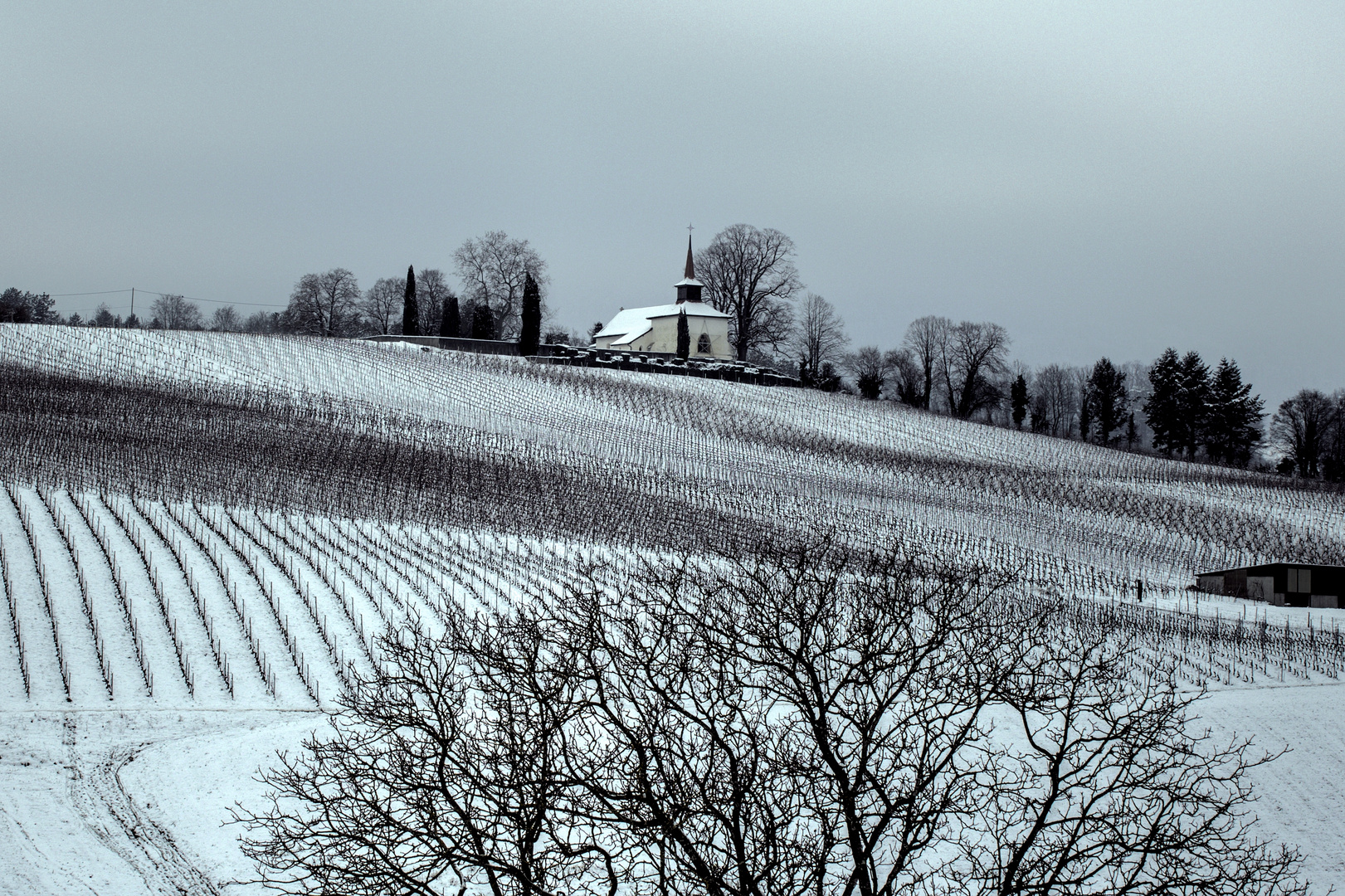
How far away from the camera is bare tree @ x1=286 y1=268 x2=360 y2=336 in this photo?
10375 centimetres

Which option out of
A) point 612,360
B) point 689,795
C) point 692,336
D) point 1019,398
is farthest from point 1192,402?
point 689,795

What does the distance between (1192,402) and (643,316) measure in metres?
44.1

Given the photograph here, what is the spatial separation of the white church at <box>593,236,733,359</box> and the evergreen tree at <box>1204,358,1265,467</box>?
35.9m

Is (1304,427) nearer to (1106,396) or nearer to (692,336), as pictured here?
→ (1106,396)

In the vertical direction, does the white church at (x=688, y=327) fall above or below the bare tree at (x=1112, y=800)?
above

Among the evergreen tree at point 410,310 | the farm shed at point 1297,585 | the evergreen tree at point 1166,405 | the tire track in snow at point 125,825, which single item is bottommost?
the tire track in snow at point 125,825

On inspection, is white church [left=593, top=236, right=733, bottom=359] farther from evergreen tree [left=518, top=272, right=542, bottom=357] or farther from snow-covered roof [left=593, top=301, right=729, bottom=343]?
evergreen tree [left=518, top=272, right=542, bottom=357]

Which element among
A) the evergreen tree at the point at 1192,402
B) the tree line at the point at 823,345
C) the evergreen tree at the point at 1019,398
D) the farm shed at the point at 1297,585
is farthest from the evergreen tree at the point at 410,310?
the farm shed at the point at 1297,585

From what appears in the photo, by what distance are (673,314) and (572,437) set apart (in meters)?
46.0

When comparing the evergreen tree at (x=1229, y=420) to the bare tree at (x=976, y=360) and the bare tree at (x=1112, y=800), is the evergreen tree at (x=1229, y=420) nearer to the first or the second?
the bare tree at (x=976, y=360)

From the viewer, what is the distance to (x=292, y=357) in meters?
54.8

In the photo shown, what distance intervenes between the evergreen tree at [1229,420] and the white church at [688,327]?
35.9 m

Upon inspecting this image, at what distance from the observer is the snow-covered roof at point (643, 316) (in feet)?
284

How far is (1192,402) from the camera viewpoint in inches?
3009
